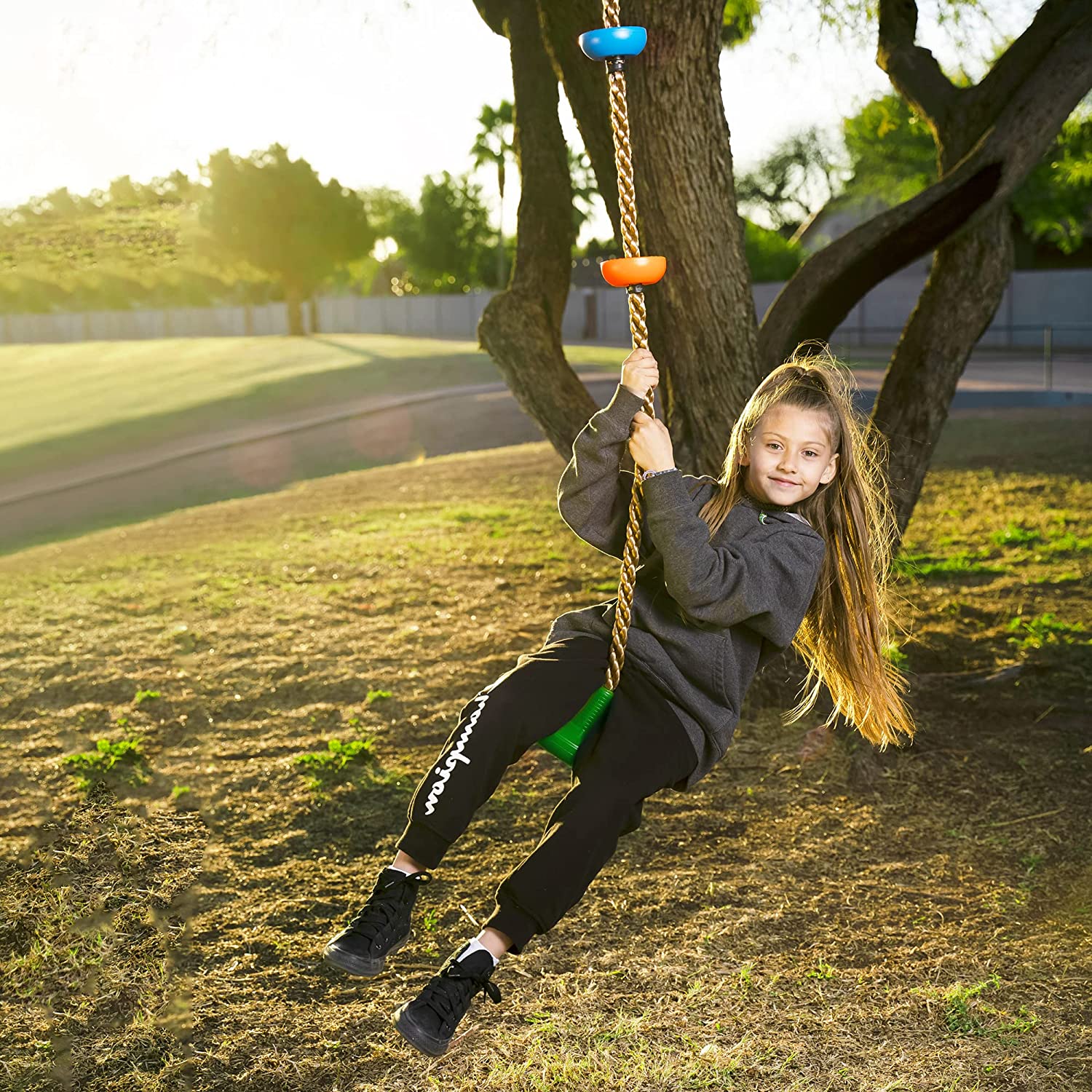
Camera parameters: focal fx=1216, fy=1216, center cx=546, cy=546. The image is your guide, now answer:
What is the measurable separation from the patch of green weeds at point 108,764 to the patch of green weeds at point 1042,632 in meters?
4.40

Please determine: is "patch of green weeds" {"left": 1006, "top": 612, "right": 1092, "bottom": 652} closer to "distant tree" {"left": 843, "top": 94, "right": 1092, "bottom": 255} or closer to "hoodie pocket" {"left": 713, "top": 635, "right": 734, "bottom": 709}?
"hoodie pocket" {"left": 713, "top": 635, "right": 734, "bottom": 709}

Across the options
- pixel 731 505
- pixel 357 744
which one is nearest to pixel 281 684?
pixel 357 744

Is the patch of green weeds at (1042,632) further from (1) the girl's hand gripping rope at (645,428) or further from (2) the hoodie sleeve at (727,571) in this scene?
(1) the girl's hand gripping rope at (645,428)

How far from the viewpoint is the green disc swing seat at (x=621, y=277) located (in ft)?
9.23

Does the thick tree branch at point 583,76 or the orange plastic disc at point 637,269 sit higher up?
the thick tree branch at point 583,76

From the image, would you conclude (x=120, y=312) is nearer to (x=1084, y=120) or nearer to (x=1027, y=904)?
(x=1084, y=120)

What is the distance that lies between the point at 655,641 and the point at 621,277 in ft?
3.01

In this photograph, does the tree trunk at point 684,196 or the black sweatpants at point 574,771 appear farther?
the tree trunk at point 684,196

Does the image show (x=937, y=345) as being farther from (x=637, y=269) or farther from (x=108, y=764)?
(x=108, y=764)

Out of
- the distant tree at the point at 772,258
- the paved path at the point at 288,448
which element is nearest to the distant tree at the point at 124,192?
the paved path at the point at 288,448

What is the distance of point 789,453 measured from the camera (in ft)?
10.1

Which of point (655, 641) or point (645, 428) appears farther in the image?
point (655, 641)

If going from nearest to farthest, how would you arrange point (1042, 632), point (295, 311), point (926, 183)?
point (1042, 632)
point (926, 183)
point (295, 311)

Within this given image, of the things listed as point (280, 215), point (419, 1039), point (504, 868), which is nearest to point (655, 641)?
point (419, 1039)
